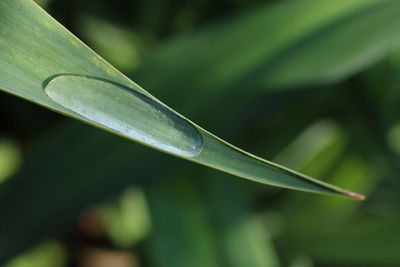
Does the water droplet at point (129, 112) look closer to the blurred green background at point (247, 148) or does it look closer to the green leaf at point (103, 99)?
the green leaf at point (103, 99)

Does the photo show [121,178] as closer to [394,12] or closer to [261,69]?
[261,69]

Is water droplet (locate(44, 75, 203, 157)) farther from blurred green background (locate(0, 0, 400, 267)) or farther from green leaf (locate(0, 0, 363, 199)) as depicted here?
blurred green background (locate(0, 0, 400, 267))

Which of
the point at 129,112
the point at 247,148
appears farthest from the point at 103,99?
the point at 247,148

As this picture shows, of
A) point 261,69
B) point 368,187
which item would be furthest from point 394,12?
point 368,187

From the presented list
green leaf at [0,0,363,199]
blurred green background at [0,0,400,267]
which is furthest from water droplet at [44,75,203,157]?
blurred green background at [0,0,400,267]

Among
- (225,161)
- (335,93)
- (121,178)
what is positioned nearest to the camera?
(225,161)

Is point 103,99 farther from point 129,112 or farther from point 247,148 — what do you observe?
point 247,148

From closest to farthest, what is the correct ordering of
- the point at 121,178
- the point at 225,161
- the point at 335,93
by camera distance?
the point at 225,161 → the point at 121,178 → the point at 335,93

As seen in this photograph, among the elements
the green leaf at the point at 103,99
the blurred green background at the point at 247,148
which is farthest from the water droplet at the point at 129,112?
the blurred green background at the point at 247,148
